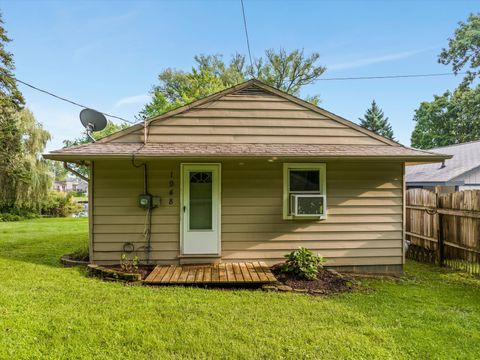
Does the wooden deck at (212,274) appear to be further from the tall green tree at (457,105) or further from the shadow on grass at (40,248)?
the tall green tree at (457,105)

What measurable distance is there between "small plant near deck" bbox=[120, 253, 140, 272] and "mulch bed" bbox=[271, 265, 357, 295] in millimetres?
2327

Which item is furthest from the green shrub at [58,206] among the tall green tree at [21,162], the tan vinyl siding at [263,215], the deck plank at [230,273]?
the deck plank at [230,273]

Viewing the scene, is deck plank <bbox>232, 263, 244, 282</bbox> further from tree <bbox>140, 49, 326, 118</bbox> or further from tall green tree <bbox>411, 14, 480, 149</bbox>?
tall green tree <bbox>411, 14, 480, 149</bbox>

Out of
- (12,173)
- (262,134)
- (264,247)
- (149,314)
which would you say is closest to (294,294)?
(264,247)

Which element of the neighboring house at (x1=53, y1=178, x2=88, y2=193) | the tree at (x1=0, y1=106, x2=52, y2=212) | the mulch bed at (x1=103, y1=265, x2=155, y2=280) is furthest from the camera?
the neighboring house at (x1=53, y1=178, x2=88, y2=193)

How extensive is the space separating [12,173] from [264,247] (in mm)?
13881

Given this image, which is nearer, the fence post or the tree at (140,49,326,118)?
the fence post

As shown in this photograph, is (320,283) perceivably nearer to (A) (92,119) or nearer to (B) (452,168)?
(A) (92,119)

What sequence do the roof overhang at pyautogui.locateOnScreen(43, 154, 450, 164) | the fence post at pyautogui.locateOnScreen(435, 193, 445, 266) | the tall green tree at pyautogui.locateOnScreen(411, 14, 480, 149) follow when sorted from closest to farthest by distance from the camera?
the roof overhang at pyautogui.locateOnScreen(43, 154, 450, 164)
the fence post at pyautogui.locateOnScreen(435, 193, 445, 266)
the tall green tree at pyautogui.locateOnScreen(411, 14, 480, 149)

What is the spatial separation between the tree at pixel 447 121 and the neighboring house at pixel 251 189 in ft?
82.1

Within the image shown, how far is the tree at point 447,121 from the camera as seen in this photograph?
26.2 meters

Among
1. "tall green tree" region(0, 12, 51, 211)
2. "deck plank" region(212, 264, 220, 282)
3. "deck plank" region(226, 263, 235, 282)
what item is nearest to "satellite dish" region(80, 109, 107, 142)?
"deck plank" region(212, 264, 220, 282)

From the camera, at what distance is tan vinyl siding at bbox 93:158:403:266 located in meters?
5.11

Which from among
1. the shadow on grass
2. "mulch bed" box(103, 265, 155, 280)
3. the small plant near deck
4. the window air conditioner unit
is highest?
the window air conditioner unit
